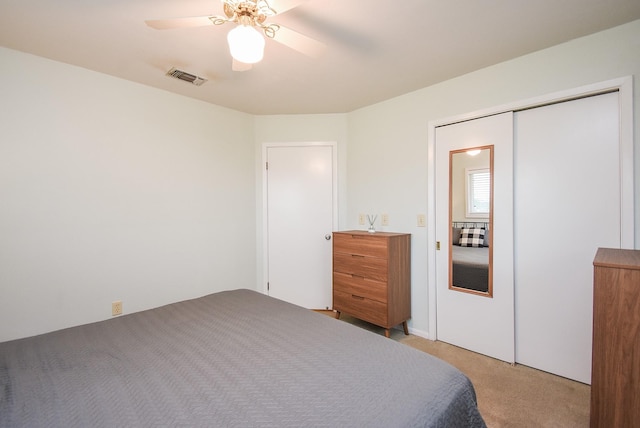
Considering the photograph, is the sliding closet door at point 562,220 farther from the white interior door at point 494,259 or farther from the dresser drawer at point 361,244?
the dresser drawer at point 361,244

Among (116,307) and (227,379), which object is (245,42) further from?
(116,307)

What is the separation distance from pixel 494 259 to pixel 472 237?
243mm

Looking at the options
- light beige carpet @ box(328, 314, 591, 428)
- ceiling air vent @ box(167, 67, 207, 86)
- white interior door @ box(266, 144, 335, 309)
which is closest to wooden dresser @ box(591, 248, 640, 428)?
light beige carpet @ box(328, 314, 591, 428)

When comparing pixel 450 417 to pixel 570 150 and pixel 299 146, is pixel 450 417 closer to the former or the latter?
pixel 570 150

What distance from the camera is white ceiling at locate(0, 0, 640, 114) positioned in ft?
5.28

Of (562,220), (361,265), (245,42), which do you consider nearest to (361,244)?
(361,265)

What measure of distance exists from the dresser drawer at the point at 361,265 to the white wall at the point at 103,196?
47.8 inches

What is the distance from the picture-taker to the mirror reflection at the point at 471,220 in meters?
2.33

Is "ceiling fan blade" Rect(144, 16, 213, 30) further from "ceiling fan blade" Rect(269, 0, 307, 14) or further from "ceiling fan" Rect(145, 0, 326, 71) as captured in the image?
"ceiling fan blade" Rect(269, 0, 307, 14)

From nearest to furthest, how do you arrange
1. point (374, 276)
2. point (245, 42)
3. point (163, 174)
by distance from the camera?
1. point (245, 42)
2. point (374, 276)
3. point (163, 174)

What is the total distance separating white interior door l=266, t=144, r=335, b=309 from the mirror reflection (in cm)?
135

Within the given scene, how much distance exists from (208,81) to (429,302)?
2.82 metres

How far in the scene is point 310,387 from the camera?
2.92ft

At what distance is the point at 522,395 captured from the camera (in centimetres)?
183
